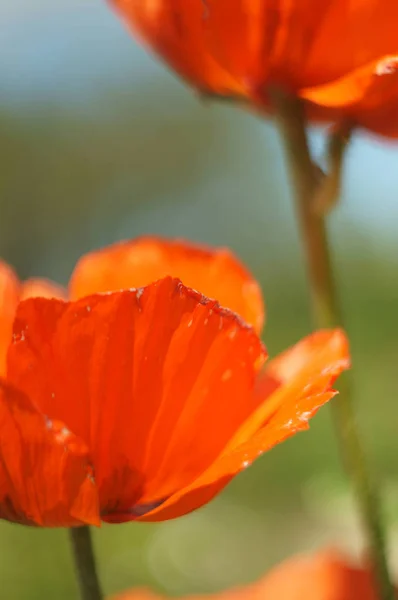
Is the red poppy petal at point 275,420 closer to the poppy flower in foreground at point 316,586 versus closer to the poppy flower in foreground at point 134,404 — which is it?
the poppy flower in foreground at point 134,404

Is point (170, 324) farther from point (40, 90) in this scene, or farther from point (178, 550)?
point (40, 90)

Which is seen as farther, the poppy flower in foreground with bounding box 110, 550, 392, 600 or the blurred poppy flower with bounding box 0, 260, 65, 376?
the poppy flower in foreground with bounding box 110, 550, 392, 600

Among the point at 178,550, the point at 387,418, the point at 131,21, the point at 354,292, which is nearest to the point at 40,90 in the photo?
the point at 354,292

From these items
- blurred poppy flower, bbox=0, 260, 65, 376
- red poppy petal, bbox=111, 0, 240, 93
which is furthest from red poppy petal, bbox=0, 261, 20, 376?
red poppy petal, bbox=111, 0, 240, 93

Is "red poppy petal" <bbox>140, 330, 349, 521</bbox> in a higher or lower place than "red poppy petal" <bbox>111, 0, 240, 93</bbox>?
lower

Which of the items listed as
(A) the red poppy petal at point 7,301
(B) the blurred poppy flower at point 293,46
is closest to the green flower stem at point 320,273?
(B) the blurred poppy flower at point 293,46

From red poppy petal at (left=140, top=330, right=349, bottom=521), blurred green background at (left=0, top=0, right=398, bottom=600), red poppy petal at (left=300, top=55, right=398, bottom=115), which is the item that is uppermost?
red poppy petal at (left=300, top=55, right=398, bottom=115)

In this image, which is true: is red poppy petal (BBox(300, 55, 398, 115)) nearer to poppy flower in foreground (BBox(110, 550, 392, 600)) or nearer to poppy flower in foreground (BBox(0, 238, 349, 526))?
poppy flower in foreground (BBox(0, 238, 349, 526))
